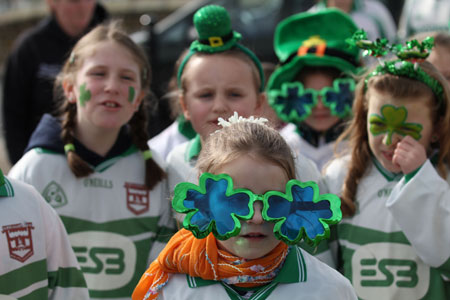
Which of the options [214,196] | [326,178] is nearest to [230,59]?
[326,178]

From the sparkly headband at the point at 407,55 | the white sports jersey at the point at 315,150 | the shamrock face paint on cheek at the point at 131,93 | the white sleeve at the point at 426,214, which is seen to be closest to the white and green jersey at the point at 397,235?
the white sleeve at the point at 426,214

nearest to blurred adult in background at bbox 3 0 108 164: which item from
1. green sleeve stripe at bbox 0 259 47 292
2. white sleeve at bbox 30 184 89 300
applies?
white sleeve at bbox 30 184 89 300

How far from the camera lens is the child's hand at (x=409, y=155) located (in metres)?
3.28

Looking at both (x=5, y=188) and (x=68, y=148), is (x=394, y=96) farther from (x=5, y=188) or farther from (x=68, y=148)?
(x=5, y=188)

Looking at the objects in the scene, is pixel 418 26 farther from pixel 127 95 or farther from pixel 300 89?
pixel 127 95

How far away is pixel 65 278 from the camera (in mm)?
3078

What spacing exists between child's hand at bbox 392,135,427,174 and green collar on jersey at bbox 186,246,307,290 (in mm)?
953

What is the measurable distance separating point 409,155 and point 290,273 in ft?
3.59

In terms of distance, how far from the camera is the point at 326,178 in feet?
12.2

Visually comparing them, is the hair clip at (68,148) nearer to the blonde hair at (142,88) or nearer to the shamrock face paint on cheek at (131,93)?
the blonde hair at (142,88)

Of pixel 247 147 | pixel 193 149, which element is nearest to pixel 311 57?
pixel 193 149

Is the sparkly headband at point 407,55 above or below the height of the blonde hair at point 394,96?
above

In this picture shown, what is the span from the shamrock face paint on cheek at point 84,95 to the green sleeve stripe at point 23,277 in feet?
3.61

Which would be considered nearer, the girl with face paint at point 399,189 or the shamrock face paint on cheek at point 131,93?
the girl with face paint at point 399,189
